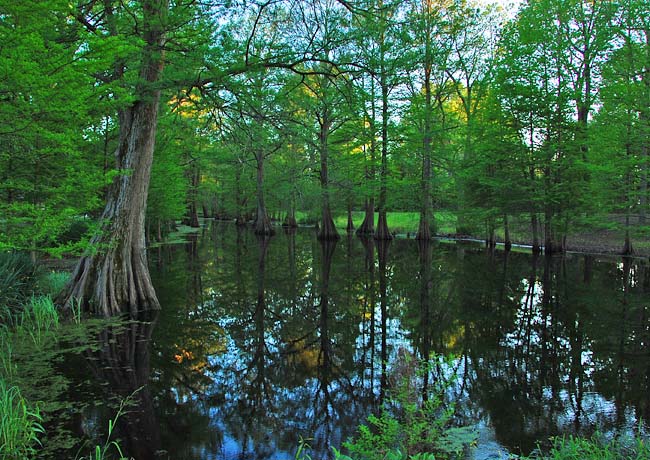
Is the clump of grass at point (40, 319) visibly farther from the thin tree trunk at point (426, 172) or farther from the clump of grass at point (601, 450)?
the thin tree trunk at point (426, 172)

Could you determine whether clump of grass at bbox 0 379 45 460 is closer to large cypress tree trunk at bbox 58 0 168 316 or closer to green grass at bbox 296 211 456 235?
large cypress tree trunk at bbox 58 0 168 316

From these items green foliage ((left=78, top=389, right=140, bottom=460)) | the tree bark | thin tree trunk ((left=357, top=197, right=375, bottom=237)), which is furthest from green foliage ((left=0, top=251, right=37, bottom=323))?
thin tree trunk ((left=357, top=197, right=375, bottom=237))

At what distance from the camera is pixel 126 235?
8.82 m

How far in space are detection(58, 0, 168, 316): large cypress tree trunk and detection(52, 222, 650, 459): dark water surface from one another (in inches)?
37.9

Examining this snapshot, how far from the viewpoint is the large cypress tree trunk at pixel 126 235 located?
8.41 metres

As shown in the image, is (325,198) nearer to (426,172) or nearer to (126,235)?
(426,172)

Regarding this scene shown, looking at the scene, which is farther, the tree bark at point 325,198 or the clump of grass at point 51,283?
the tree bark at point 325,198

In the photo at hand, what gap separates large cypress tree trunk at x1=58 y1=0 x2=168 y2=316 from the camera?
27.6 feet

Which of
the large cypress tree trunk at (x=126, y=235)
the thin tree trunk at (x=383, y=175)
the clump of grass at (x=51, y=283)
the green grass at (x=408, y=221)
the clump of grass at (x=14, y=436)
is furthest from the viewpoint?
the thin tree trunk at (x=383, y=175)

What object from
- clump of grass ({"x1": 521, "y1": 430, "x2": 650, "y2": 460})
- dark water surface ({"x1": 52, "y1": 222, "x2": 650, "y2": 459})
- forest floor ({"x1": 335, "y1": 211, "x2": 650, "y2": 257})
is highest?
forest floor ({"x1": 335, "y1": 211, "x2": 650, "y2": 257})

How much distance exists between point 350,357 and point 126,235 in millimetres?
5596

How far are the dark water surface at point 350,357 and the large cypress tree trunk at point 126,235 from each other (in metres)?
0.96

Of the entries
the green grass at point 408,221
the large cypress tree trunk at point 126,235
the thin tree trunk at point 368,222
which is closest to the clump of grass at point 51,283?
the large cypress tree trunk at point 126,235

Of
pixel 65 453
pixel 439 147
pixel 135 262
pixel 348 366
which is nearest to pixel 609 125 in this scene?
pixel 439 147
